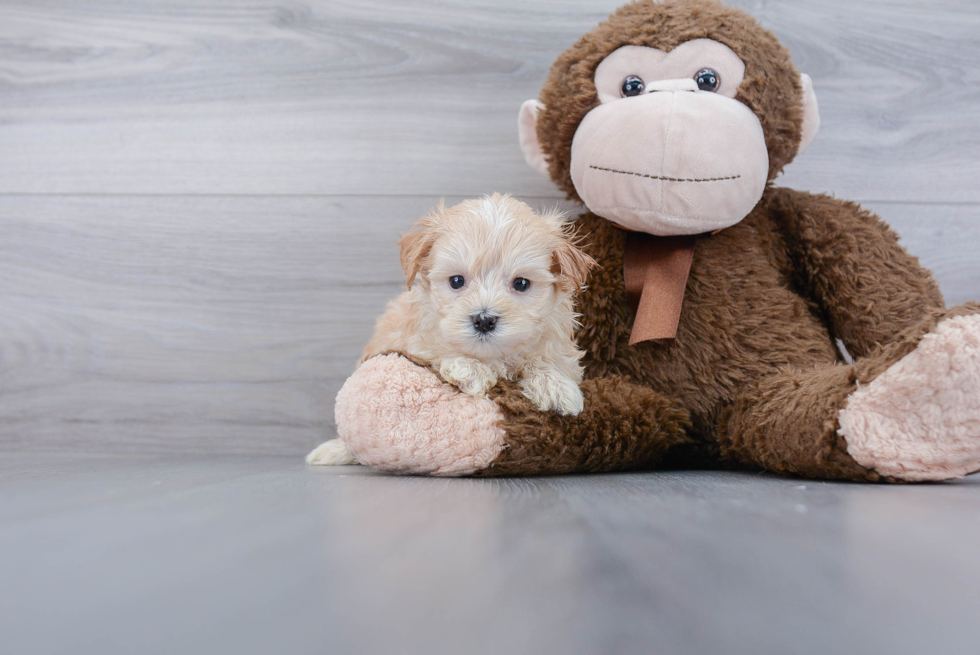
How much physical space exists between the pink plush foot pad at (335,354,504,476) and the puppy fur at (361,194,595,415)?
0.03 metres

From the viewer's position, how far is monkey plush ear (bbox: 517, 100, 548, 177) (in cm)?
101

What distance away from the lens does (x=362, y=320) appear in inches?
47.5

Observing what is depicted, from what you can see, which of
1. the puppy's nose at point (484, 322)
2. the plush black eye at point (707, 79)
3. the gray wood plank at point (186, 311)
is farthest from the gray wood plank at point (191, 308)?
the puppy's nose at point (484, 322)

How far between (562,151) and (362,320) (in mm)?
497

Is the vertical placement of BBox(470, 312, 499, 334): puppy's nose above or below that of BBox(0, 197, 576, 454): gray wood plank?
above

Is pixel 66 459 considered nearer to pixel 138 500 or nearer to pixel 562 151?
pixel 138 500

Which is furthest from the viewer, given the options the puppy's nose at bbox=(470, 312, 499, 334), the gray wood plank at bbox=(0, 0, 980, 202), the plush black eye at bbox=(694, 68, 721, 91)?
the gray wood plank at bbox=(0, 0, 980, 202)

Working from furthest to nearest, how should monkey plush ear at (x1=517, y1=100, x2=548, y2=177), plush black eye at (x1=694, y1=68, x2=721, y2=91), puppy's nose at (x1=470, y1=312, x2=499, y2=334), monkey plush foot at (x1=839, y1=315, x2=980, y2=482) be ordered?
monkey plush ear at (x1=517, y1=100, x2=548, y2=177)
plush black eye at (x1=694, y1=68, x2=721, y2=91)
puppy's nose at (x1=470, y1=312, x2=499, y2=334)
monkey plush foot at (x1=839, y1=315, x2=980, y2=482)

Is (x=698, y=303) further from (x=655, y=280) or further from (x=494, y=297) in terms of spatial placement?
(x=494, y=297)

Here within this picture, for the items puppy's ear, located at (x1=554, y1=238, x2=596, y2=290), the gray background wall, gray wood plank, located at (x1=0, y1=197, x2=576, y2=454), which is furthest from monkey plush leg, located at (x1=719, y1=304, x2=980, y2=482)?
gray wood plank, located at (x1=0, y1=197, x2=576, y2=454)

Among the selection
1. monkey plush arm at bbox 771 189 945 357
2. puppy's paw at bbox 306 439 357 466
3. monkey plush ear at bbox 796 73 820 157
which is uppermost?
monkey plush ear at bbox 796 73 820 157

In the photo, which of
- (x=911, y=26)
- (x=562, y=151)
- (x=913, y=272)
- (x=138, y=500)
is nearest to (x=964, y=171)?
(x=911, y=26)

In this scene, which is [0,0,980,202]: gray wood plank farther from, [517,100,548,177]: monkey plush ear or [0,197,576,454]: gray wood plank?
[517,100,548,177]: monkey plush ear

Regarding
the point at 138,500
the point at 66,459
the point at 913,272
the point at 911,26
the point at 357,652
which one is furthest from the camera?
the point at 911,26
